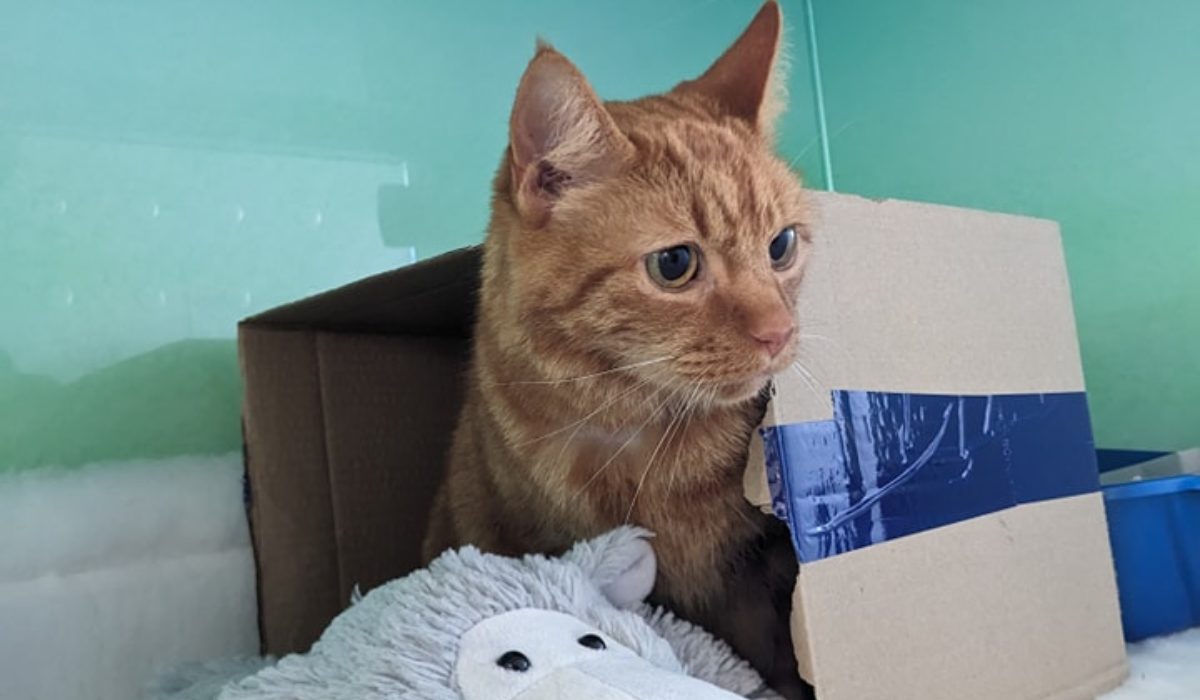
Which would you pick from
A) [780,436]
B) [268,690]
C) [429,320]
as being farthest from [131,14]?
[780,436]

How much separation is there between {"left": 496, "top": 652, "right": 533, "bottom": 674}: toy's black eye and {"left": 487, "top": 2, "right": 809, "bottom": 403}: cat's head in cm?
29

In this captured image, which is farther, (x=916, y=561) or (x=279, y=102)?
(x=279, y=102)

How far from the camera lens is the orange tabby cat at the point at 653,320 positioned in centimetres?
98

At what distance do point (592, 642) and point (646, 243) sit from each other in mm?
365

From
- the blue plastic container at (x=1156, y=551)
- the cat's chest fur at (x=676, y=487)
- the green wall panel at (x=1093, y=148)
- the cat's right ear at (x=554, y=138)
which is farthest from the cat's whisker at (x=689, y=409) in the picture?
the green wall panel at (x=1093, y=148)

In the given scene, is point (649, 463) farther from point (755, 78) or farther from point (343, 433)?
point (343, 433)

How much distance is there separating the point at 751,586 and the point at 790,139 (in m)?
1.28

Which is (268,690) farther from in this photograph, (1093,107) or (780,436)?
(1093,107)

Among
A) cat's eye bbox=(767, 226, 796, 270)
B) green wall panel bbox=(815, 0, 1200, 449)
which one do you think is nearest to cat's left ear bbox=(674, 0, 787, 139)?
cat's eye bbox=(767, 226, 796, 270)

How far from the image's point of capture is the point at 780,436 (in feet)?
3.11

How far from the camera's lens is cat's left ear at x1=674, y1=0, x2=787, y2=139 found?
1.15 meters

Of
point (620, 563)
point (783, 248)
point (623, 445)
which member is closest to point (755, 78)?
point (783, 248)

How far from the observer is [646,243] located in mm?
991

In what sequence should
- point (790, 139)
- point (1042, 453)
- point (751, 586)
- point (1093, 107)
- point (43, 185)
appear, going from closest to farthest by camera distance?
point (751, 586) → point (1042, 453) → point (43, 185) → point (1093, 107) → point (790, 139)
